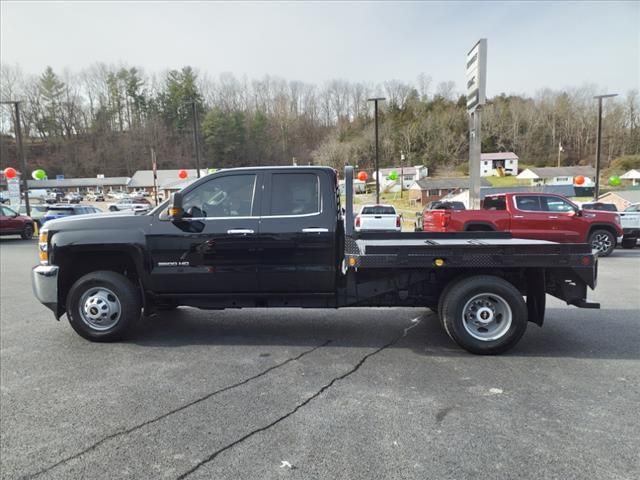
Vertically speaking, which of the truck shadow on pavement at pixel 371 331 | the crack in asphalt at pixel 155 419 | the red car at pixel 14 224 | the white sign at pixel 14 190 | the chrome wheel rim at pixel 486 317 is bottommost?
the truck shadow on pavement at pixel 371 331

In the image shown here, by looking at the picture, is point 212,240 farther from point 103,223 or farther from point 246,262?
point 103,223

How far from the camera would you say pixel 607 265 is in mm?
11320

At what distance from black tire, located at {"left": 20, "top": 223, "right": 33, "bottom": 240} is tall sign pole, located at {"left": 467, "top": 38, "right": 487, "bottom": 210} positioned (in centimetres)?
2007

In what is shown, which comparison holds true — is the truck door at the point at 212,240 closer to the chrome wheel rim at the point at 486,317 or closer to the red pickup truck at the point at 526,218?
the chrome wheel rim at the point at 486,317

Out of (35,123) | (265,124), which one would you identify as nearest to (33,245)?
(265,124)

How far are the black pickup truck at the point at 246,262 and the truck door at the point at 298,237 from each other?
0.01 m

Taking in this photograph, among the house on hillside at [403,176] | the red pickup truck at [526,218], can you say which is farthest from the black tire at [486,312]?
the house on hillside at [403,176]

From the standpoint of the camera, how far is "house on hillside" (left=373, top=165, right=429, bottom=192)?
3103 inches

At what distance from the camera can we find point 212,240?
4.92 metres

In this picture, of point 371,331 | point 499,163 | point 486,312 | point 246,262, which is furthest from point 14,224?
point 499,163

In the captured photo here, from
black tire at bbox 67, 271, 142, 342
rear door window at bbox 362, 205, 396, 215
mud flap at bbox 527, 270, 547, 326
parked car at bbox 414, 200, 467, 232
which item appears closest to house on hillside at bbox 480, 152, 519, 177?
parked car at bbox 414, 200, 467, 232

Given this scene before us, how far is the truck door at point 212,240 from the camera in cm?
492

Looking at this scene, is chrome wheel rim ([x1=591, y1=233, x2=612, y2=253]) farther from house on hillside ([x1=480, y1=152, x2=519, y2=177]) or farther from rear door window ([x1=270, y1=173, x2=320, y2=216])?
house on hillside ([x1=480, y1=152, x2=519, y2=177])

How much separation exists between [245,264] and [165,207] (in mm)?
1152
